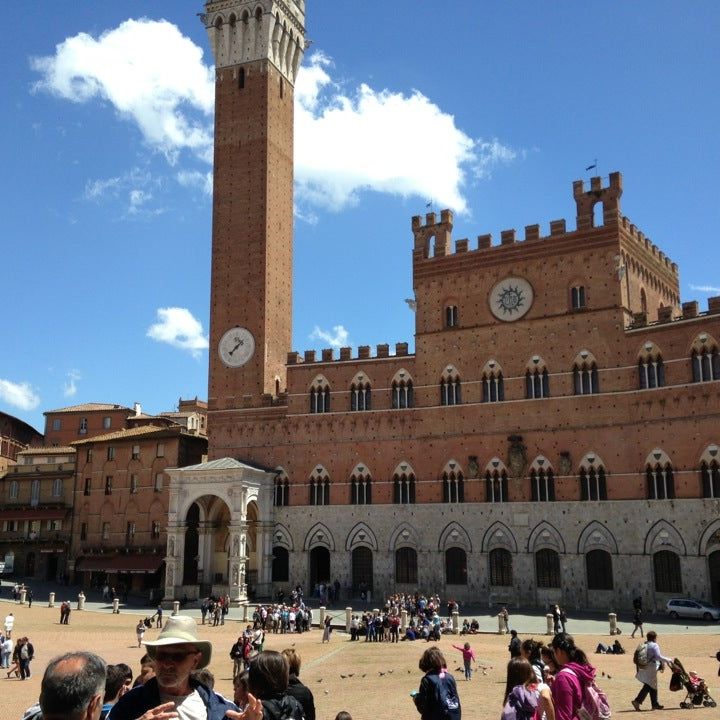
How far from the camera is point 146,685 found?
470 centimetres

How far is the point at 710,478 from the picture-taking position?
3628 centimetres

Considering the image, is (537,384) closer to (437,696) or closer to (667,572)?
(667,572)

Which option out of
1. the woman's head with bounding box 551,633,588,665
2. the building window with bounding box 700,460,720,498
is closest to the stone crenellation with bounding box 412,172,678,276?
the building window with bounding box 700,460,720,498

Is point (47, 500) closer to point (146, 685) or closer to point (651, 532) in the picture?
point (651, 532)

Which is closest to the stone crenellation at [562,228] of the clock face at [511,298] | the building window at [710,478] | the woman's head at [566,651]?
the clock face at [511,298]

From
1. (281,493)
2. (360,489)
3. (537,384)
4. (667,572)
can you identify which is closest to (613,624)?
(667,572)

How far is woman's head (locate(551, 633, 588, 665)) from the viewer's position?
26.5 feet

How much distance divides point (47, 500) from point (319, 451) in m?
22.7

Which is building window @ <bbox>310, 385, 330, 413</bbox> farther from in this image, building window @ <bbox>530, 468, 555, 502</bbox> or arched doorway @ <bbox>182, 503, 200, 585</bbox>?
Answer: building window @ <bbox>530, 468, 555, 502</bbox>

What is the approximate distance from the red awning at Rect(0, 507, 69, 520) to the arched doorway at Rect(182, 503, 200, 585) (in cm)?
1179

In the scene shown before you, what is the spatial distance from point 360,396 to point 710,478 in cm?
1906

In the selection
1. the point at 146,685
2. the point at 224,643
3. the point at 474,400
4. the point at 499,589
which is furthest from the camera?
the point at 474,400

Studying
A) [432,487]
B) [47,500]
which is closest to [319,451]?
[432,487]

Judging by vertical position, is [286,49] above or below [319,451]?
above
